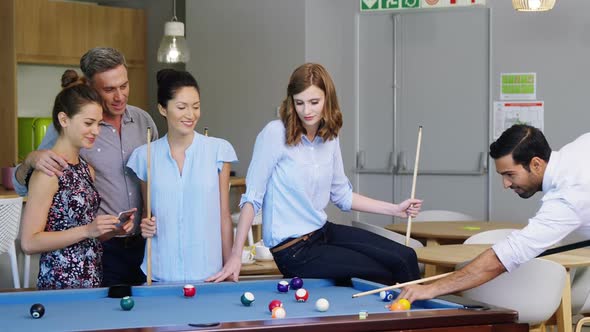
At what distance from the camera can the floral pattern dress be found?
3.57 meters

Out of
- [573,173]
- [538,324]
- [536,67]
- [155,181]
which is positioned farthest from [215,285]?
[536,67]

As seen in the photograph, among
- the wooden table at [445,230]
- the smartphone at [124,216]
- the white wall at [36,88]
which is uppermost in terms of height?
the white wall at [36,88]

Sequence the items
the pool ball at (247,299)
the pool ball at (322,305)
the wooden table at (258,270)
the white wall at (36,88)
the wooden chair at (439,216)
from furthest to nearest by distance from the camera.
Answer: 1. the white wall at (36,88)
2. the wooden chair at (439,216)
3. the wooden table at (258,270)
4. the pool ball at (247,299)
5. the pool ball at (322,305)

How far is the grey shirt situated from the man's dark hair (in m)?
1.50

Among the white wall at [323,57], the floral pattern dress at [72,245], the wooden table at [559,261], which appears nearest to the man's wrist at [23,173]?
the floral pattern dress at [72,245]

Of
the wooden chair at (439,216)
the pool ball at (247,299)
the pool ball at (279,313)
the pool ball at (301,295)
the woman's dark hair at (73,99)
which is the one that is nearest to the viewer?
the pool ball at (279,313)

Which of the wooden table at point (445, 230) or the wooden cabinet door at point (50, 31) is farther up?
the wooden cabinet door at point (50, 31)

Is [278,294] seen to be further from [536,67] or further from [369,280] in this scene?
[536,67]

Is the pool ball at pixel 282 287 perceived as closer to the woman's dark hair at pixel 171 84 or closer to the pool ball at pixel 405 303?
the pool ball at pixel 405 303

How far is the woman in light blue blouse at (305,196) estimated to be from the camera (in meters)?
3.74

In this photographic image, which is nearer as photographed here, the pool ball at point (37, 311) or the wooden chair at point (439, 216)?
the pool ball at point (37, 311)

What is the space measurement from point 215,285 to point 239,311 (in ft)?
1.43

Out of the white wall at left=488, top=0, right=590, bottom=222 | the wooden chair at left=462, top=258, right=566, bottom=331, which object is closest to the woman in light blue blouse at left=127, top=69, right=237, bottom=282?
the wooden chair at left=462, top=258, right=566, bottom=331

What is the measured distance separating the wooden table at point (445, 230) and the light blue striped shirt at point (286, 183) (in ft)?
6.40
